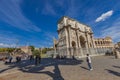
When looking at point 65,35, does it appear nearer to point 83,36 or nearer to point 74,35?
point 74,35

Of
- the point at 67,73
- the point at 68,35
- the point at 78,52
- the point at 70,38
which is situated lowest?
the point at 67,73

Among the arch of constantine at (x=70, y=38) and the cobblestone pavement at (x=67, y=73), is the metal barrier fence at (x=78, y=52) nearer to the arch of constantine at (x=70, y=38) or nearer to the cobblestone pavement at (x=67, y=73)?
the arch of constantine at (x=70, y=38)

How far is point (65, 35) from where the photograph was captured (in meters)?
43.5

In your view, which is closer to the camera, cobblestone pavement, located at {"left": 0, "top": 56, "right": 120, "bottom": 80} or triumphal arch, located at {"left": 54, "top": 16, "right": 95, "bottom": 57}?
cobblestone pavement, located at {"left": 0, "top": 56, "right": 120, "bottom": 80}

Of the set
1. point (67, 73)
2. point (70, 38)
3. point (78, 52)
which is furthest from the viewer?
point (70, 38)

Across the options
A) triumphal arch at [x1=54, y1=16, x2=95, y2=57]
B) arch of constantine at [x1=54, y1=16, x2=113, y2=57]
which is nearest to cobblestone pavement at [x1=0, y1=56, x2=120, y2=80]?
arch of constantine at [x1=54, y1=16, x2=113, y2=57]

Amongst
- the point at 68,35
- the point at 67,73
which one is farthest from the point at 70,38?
the point at 67,73

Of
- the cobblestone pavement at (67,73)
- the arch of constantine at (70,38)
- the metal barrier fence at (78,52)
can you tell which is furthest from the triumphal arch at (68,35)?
the cobblestone pavement at (67,73)

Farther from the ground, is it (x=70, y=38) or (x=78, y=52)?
(x=70, y=38)

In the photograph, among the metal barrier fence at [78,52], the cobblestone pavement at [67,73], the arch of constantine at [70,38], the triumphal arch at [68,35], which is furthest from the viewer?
the triumphal arch at [68,35]

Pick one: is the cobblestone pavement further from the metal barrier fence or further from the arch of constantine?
the arch of constantine

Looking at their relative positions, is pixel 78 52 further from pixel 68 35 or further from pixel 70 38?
pixel 68 35

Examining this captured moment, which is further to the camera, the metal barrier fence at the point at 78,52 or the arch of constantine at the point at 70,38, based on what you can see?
the arch of constantine at the point at 70,38

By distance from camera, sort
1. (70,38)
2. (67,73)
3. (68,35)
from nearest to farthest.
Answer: (67,73) < (70,38) < (68,35)
